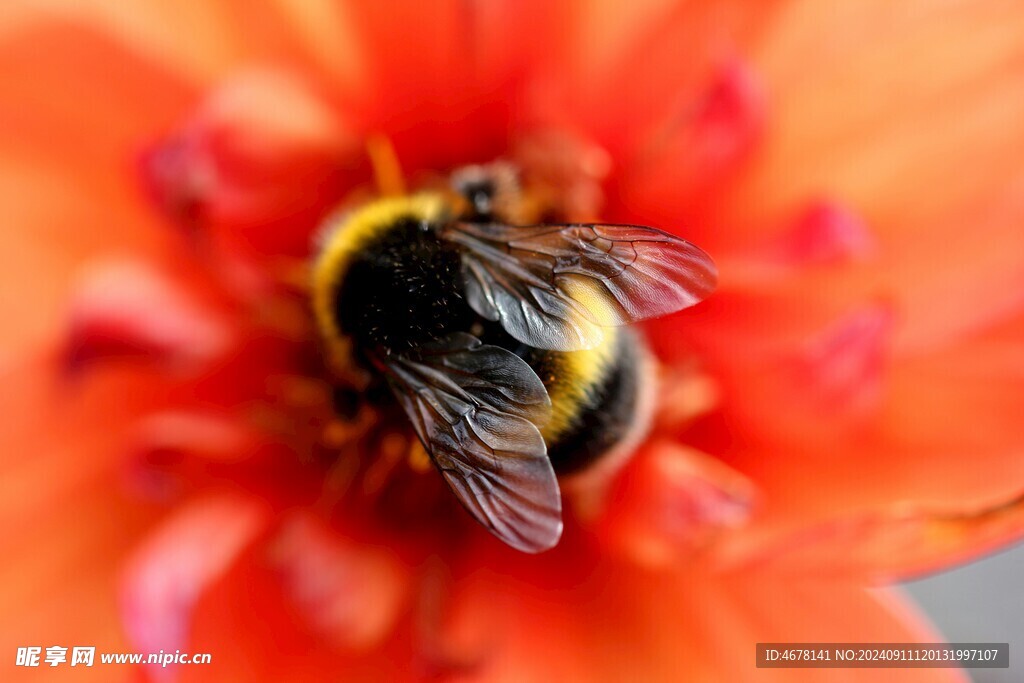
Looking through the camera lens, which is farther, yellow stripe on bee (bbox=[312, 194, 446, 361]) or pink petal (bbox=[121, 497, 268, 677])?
yellow stripe on bee (bbox=[312, 194, 446, 361])

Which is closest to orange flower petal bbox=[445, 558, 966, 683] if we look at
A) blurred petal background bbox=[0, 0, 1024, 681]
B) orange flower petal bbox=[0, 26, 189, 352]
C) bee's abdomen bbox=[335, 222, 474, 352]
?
blurred petal background bbox=[0, 0, 1024, 681]

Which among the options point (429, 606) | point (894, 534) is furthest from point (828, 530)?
point (429, 606)

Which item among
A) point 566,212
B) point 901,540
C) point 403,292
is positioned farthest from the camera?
point 566,212

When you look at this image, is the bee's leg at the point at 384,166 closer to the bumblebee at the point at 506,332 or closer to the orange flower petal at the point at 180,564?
the bumblebee at the point at 506,332

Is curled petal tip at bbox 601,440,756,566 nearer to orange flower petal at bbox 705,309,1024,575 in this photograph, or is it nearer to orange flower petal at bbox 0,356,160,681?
orange flower petal at bbox 705,309,1024,575

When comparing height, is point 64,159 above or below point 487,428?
above

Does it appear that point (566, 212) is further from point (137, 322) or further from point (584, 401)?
point (137, 322)

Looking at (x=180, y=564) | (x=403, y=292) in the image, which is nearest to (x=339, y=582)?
(x=180, y=564)
